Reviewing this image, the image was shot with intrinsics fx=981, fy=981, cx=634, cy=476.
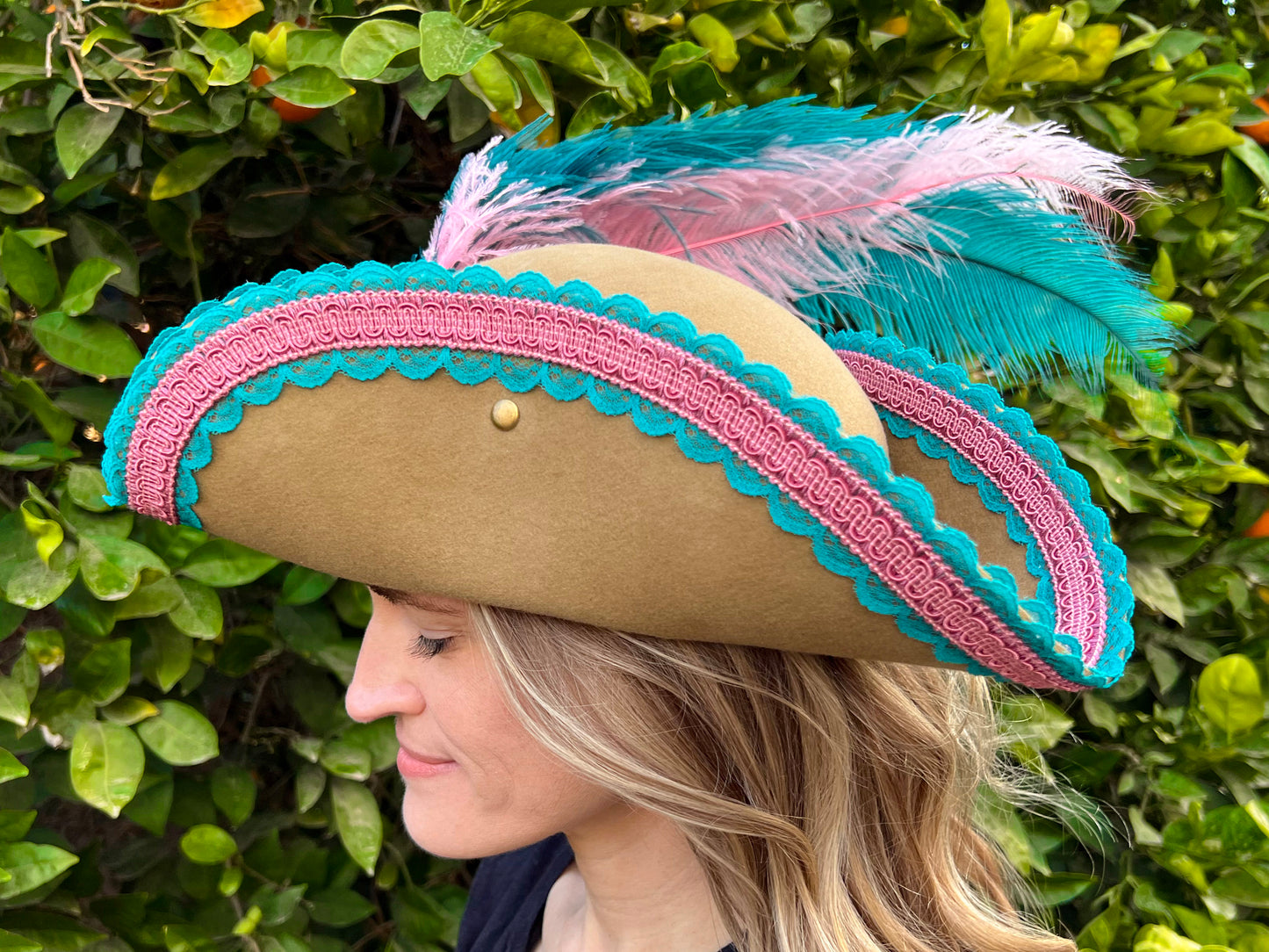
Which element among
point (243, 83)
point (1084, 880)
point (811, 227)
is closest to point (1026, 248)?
point (811, 227)

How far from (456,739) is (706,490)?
0.35 m

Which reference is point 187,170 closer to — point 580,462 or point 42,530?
point 42,530

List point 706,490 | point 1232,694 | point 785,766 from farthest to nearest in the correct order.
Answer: point 1232,694, point 785,766, point 706,490

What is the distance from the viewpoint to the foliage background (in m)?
0.97

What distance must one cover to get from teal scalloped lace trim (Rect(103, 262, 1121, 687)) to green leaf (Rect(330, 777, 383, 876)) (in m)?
0.57

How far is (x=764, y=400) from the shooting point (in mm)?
670

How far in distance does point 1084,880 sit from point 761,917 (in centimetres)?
70

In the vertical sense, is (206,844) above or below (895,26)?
below

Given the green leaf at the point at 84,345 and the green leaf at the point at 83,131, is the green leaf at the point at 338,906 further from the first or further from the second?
the green leaf at the point at 83,131

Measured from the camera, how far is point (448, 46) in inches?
34.8

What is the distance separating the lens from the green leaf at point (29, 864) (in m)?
0.95

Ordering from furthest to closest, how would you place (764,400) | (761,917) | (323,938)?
(323,938)
(761,917)
(764,400)

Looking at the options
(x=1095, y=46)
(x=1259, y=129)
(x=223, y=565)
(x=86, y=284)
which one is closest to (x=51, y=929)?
(x=223, y=565)

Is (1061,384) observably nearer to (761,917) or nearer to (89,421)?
(761,917)
